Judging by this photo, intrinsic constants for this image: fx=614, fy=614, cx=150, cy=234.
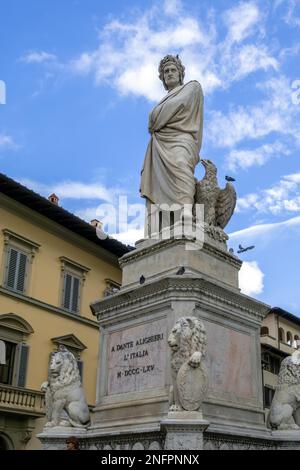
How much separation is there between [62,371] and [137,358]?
1.16 m


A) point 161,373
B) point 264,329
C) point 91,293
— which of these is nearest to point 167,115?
point 161,373

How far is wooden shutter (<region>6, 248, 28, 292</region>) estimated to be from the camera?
24609 mm

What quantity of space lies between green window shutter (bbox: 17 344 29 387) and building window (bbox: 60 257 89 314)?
3.22 metres

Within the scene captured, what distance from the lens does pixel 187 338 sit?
7.18 metres

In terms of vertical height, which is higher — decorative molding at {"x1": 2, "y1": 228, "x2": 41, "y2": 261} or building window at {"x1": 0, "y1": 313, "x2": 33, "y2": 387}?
decorative molding at {"x1": 2, "y1": 228, "x2": 41, "y2": 261}

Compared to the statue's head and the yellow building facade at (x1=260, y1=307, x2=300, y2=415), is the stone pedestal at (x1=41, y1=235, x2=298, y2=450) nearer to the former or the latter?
the statue's head

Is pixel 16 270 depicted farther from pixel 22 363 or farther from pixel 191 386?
pixel 191 386

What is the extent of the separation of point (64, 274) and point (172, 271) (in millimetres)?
19152

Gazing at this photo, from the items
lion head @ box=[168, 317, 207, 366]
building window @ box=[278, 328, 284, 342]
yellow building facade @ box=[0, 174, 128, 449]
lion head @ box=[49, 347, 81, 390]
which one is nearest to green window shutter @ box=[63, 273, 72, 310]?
yellow building facade @ box=[0, 174, 128, 449]

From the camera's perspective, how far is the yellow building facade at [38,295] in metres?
23.4

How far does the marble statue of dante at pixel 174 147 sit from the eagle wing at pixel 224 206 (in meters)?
0.61

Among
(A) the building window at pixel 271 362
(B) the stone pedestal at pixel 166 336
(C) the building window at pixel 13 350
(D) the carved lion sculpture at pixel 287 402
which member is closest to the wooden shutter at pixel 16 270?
(C) the building window at pixel 13 350

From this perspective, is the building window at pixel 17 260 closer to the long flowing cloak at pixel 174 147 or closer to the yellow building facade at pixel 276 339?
the long flowing cloak at pixel 174 147

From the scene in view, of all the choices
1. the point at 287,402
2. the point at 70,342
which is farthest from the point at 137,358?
the point at 70,342
